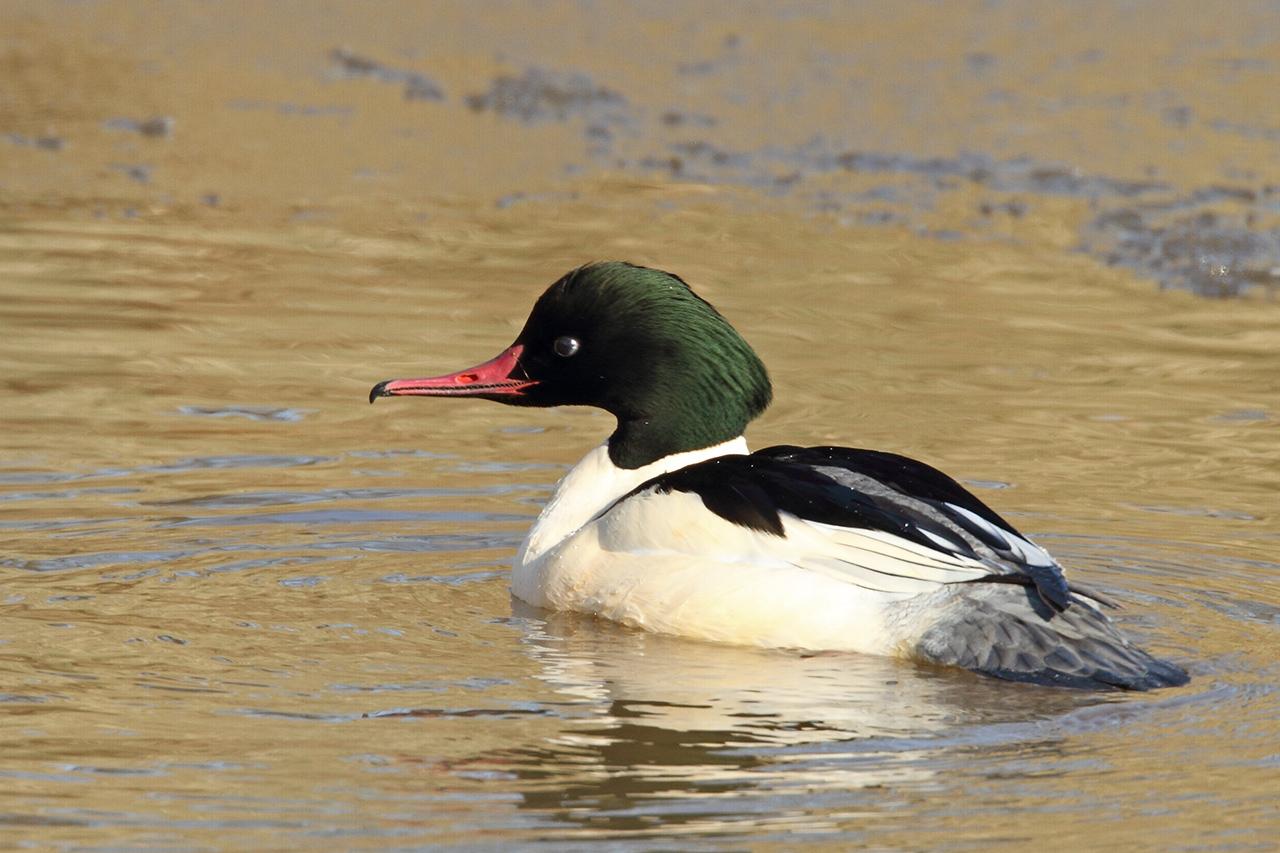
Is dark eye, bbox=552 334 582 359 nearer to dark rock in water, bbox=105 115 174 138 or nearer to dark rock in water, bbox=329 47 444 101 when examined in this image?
dark rock in water, bbox=105 115 174 138

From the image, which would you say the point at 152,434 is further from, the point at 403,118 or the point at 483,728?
the point at 403,118

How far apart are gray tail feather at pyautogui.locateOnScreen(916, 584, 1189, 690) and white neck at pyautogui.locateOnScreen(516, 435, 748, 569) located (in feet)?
4.49

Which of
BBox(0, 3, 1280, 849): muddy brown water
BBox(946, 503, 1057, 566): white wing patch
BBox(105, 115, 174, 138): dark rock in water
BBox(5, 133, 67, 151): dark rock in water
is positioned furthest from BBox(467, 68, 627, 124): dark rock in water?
BBox(946, 503, 1057, 566): white wing patch

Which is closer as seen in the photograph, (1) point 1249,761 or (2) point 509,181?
(1) point 1249,761

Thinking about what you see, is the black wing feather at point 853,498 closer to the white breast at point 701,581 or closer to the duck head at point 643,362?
the white breast at point 701,581

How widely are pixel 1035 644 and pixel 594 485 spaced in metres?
1.88

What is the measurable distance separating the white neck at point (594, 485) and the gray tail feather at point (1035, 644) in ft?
4.49

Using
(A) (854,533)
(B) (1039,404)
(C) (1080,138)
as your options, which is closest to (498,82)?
(C) (1080,138)

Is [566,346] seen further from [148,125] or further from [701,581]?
[148,125]

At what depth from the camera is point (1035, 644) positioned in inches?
253

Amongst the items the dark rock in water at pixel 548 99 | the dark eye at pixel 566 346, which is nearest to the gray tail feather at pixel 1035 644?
the dark eye at pixel 566 346

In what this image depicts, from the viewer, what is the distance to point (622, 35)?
52.1ft

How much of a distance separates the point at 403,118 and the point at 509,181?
149cm

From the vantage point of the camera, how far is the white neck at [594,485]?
764cm
